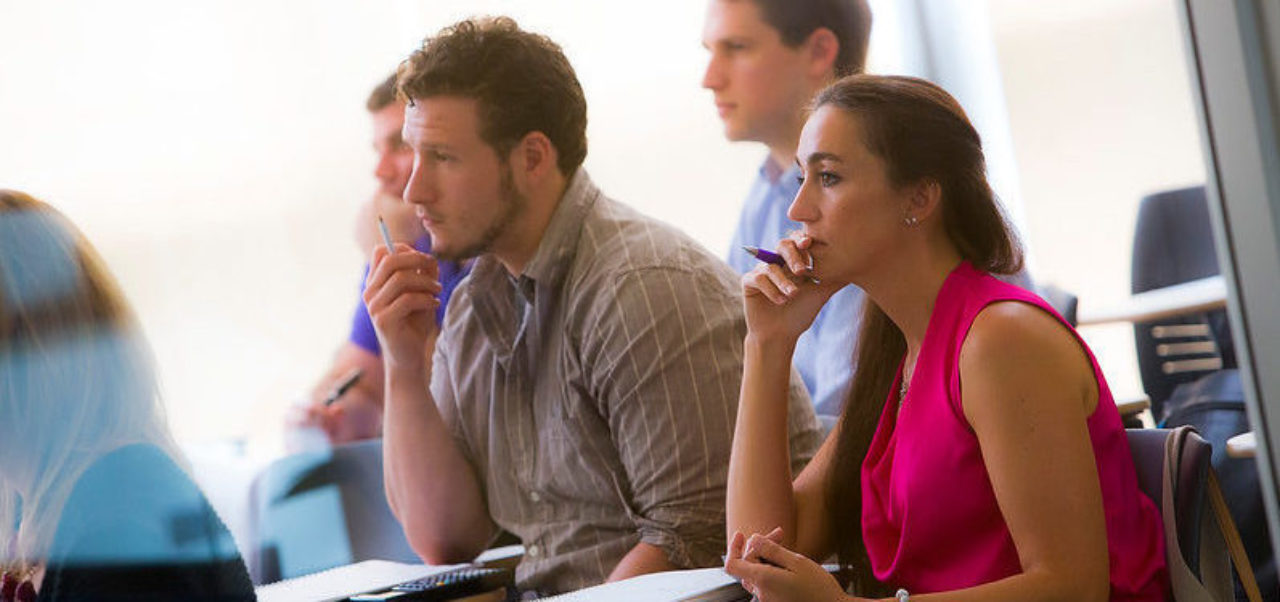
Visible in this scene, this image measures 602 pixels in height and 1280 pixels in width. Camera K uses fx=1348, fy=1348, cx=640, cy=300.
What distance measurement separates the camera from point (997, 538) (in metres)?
1.29

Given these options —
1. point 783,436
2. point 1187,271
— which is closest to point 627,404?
point 783,436

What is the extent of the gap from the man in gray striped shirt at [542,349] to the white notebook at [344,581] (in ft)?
0.35

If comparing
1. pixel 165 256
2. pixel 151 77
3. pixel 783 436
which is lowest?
pixel 783 436

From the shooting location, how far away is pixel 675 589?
1382mm

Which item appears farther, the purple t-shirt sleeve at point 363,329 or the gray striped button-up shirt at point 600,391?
the purple t-shirt sleeve at point 363,329

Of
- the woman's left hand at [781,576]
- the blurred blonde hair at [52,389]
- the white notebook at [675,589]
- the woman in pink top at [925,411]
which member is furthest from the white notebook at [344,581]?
the woman's left hand at [781,576]

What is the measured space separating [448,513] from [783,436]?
0.67 m

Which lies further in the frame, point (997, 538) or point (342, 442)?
point (342, 442)

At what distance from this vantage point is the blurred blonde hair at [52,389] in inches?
59.7

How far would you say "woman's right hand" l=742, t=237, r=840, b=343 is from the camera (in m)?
1.50

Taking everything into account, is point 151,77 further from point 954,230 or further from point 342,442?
point 954,230

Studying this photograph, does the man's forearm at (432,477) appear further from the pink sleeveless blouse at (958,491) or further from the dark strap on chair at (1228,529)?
the dark strap on chair at (1228,529)

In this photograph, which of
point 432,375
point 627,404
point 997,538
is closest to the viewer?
point 997,538

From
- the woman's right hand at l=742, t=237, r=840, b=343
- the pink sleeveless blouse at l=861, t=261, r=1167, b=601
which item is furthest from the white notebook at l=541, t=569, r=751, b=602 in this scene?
the woman's right hand at l=742, t=237, r=840, b=343
